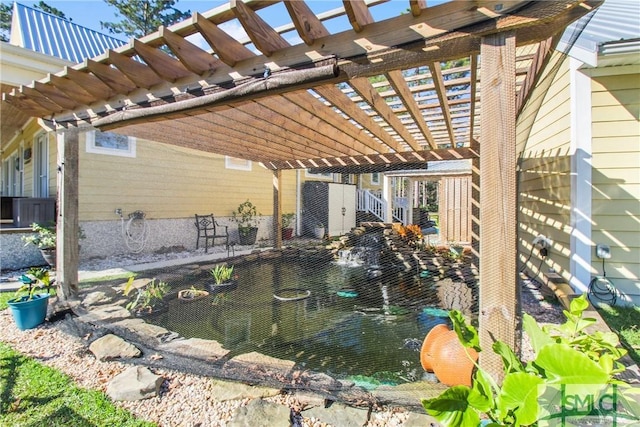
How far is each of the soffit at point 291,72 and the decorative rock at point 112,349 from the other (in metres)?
1.69

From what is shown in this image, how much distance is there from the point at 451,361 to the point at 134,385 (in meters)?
1.82

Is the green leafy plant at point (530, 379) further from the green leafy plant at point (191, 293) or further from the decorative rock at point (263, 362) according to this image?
the green leafy plant at point (191, 293)

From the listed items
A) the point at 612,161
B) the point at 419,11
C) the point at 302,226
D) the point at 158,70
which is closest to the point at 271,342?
the point at 158,70

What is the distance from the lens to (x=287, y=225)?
8852 mm

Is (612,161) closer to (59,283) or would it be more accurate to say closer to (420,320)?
(420,320)

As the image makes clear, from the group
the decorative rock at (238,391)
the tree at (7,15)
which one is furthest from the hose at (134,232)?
the tree at (7,15)

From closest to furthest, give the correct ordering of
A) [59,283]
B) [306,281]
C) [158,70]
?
1. [158,70]
2. [59,283]
3. [306,281]

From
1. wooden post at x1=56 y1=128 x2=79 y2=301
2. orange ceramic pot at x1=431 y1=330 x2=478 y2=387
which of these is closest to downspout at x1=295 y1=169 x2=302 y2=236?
wooden post at x1=56 y1=128 x2=79 y2=301

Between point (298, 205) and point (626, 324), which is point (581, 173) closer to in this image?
point (626, 324)

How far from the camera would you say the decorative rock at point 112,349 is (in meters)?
2.17

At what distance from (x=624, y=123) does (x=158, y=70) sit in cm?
407

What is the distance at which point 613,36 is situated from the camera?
265 cm

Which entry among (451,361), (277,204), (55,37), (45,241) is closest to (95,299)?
(45,241)

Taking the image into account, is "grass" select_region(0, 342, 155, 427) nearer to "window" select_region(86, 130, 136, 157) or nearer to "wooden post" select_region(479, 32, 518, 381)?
"wooden post" select_region(479, 32, 518, 381)
